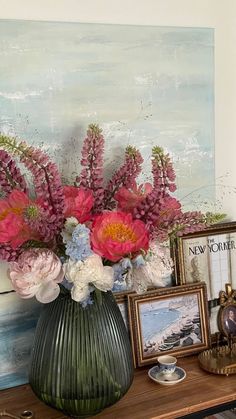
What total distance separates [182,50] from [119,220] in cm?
65

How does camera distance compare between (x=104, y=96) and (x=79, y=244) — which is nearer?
(x=79, y=244)

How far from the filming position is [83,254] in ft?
3.94

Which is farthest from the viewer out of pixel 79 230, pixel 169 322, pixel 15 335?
pixel 169 322

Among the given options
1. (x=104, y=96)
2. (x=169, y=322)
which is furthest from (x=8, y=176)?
(x=169, y=322)

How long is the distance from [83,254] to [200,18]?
0.85 meters

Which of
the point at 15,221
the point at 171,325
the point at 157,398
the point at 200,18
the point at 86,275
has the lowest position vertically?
the point at 157,398

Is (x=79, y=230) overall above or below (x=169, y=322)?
above

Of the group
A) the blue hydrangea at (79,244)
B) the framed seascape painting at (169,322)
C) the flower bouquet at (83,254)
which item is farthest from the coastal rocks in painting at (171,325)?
the blue hydrangea at (79,244)

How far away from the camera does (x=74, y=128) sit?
4.92 feet

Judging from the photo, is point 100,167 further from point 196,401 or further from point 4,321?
point 196,401

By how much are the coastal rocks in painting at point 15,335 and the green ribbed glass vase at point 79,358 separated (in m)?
0.17

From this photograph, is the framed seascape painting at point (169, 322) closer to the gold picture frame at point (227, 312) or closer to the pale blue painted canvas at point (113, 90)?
the gold picture frame at point (227, 312)

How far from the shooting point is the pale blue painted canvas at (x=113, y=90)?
1423mm

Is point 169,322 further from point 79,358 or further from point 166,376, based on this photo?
point 79,358
